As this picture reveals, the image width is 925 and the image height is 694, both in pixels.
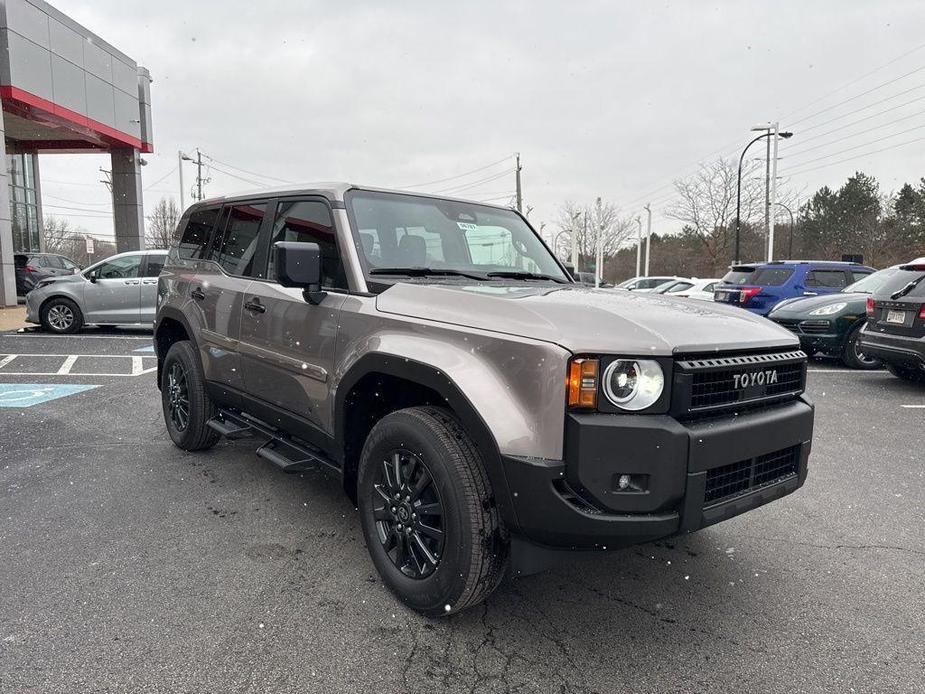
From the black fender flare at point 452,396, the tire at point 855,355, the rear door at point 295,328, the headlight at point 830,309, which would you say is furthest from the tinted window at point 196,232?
the tire at point 855,355

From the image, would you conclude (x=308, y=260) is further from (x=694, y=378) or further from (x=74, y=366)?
(x=74, y=366)

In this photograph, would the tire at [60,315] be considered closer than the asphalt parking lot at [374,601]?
No

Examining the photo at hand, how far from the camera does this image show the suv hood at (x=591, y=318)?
2.31 metres

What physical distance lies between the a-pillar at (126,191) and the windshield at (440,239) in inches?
911

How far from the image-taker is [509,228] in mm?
4223

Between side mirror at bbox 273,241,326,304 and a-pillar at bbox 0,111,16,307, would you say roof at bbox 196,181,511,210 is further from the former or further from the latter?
a-pillar at bbox 0,111,16,307

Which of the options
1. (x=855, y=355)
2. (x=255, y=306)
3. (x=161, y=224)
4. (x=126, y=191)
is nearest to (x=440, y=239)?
(x=255, y=306)

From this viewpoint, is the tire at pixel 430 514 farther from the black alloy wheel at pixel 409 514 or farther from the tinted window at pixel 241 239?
the tinted window at pixel 241 239

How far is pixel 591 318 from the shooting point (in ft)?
7.93


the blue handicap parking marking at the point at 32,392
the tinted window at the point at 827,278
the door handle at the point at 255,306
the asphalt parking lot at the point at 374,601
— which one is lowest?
the asphalt parking lot at the point at 374,601

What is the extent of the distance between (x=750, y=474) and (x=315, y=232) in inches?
98.1

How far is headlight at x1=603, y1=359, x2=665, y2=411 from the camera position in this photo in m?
2.28

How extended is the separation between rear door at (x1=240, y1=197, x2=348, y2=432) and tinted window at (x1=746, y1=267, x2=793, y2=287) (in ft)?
33.8

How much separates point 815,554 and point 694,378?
1729 mm
